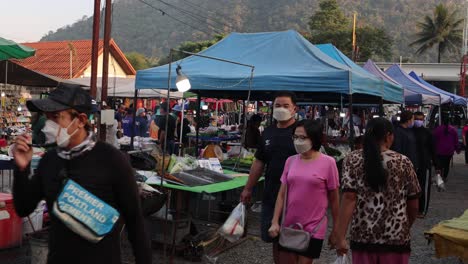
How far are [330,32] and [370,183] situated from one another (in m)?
52.2

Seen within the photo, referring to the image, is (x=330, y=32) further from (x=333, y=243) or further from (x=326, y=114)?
(x=333, y=243)

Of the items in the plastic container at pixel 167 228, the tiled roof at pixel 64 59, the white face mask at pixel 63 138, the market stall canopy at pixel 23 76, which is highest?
the tiled roof at pixel 64 59

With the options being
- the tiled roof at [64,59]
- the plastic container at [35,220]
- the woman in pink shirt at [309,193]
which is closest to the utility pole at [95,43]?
the plastic container at [35,220]

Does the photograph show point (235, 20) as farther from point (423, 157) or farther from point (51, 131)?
point (51, 131)

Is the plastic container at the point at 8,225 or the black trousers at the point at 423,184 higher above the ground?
the black trousers at the point at 423,184

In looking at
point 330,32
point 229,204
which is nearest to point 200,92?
point 229,204

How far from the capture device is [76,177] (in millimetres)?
2180

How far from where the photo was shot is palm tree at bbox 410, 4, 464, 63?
6219 cm

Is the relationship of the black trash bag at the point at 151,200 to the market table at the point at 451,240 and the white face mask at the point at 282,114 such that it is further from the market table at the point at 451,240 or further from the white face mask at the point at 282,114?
the market table at the point at 451,240

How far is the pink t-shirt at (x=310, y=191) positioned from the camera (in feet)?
11.7

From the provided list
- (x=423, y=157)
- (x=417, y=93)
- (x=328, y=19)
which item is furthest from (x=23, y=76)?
(x=328, y=19)

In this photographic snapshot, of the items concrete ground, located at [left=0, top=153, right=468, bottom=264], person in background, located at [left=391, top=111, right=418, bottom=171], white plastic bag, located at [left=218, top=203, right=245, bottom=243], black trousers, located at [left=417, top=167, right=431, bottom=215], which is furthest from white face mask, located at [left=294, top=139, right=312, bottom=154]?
black trousers, located at [left=417, top=167, right=431, bottom=215]

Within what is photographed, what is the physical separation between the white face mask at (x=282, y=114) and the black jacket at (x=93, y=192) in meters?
2.14

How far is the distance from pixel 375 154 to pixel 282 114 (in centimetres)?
114
